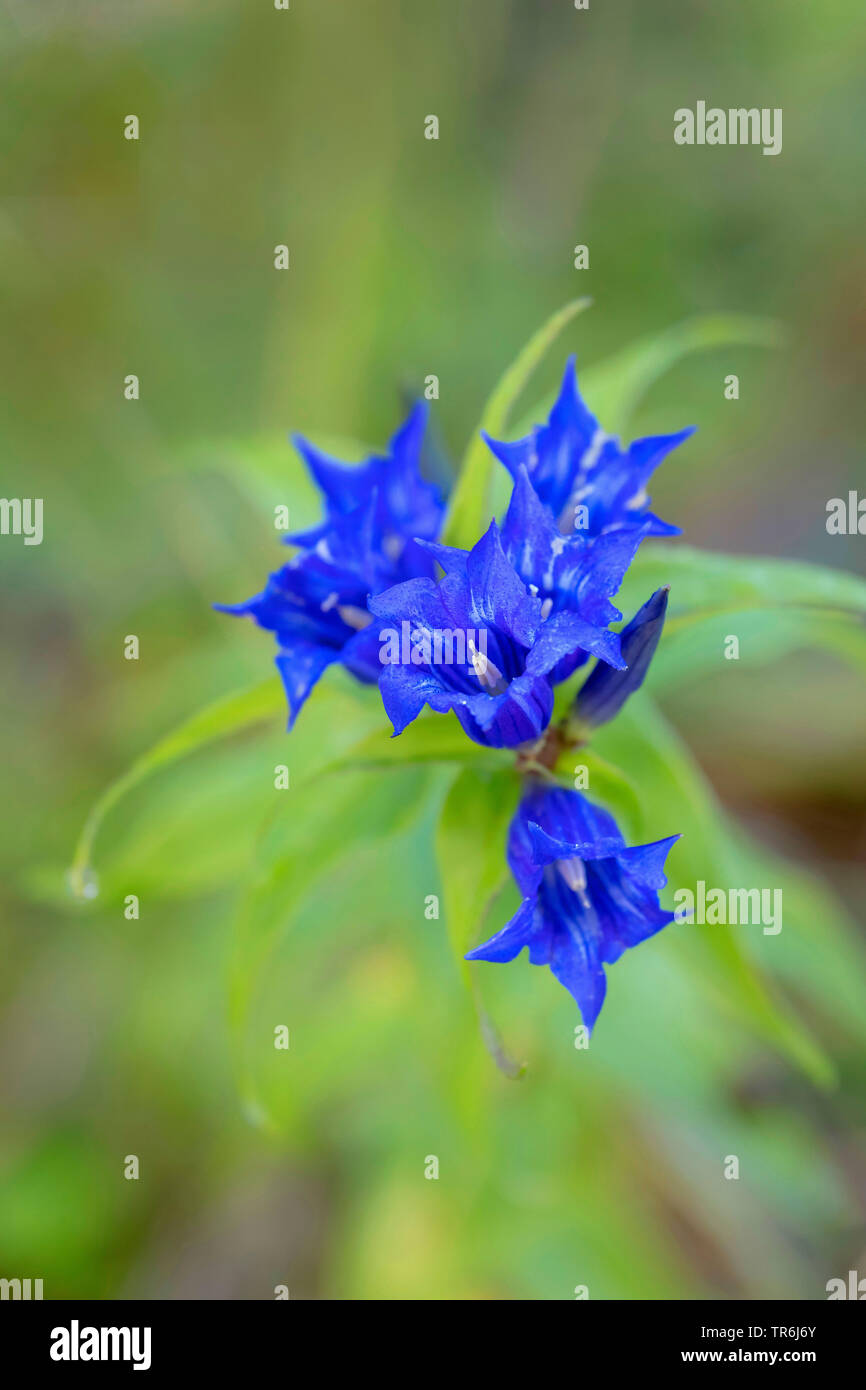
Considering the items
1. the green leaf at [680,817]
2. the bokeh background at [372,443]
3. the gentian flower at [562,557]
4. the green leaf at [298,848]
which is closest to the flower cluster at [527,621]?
the gentian flower at [562,557]

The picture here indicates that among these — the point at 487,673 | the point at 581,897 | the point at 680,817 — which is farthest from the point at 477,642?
the point at 680,817

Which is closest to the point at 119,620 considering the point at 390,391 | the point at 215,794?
the point at 390,391

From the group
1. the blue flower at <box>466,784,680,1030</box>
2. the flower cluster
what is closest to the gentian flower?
the flower cluster

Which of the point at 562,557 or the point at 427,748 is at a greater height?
the point at 562,557

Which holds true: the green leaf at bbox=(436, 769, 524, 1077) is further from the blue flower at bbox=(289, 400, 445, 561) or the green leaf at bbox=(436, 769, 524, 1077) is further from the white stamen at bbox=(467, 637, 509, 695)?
the blue flower at bbox=(289, 400, 445, 561)

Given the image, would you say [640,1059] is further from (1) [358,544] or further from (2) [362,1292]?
(1) [358,544]

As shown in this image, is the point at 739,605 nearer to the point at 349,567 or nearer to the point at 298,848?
the point at 349,567
